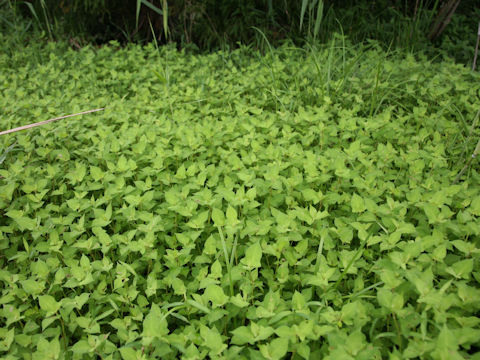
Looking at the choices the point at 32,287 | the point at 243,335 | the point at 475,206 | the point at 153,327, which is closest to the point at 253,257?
the point at 243,335

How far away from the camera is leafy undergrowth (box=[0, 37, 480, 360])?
4.15 feet

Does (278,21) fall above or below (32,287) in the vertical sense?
above

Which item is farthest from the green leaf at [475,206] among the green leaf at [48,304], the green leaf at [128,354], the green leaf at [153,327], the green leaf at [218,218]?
the green leaf at [48,304]

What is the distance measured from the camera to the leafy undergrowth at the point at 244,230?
1265 mm

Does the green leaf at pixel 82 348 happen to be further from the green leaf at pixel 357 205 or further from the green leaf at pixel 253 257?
the green leaf at pixel 357 205

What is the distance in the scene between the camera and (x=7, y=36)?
16.7 ft

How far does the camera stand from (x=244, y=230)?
5.33ft

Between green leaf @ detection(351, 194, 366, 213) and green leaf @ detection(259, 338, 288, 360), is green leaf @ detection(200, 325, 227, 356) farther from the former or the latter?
green leaf @ detection(351, 194, 366, 213)

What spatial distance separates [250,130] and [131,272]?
4.14 ft

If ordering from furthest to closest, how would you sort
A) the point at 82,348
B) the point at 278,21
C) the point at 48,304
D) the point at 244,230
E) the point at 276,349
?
the point at 278,21
the point at 244,230
the point at 48,304
the point at 82,348
the point at 276,349

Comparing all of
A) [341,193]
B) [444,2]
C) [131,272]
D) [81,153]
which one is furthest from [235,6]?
[131,272]

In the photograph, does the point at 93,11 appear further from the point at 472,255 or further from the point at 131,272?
the point at 472,255

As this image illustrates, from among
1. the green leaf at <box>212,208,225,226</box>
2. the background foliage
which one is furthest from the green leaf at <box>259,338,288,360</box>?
the background foliage

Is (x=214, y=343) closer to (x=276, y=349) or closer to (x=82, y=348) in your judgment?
(x=276, y=349)
